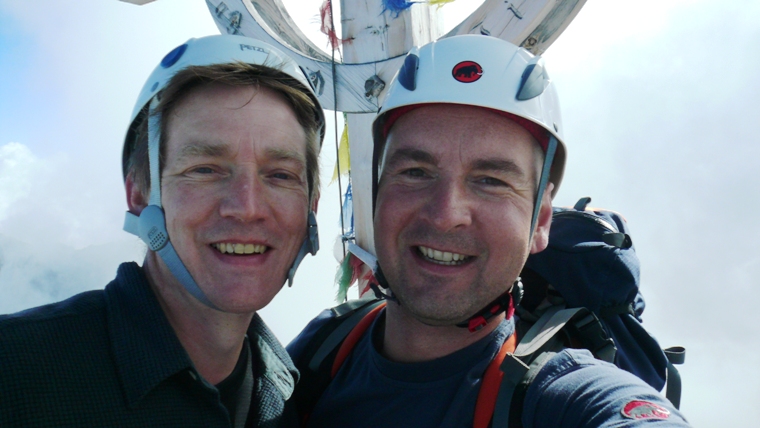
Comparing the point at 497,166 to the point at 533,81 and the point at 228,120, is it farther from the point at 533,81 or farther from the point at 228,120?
the point at 228,120

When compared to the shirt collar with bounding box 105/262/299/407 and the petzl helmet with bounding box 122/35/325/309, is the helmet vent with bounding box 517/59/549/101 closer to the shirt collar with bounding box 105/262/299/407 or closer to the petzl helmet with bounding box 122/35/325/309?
the petzl helmet with bounding box 122/35/325/309

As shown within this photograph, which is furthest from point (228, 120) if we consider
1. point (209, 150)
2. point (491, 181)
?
point (491, 181)

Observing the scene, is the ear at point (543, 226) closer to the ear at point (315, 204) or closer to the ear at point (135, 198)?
the ear at point (315, 204)

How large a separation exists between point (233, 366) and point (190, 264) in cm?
48

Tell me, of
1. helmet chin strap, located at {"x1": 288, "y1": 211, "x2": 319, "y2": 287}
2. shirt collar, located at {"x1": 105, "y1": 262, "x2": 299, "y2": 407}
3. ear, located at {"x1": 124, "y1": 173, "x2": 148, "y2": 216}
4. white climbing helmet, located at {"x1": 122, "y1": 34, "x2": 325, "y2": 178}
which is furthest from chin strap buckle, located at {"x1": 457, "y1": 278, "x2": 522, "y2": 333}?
ear, located at {"x1": 124, "y1": 173, "x2": 148, "y2": 216}

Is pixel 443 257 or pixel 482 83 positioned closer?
pixel 443 257

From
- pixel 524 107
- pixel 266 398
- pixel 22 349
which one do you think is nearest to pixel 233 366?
A: pixel 266 398

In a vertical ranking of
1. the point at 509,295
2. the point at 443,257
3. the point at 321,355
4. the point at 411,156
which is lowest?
the point at 321,355

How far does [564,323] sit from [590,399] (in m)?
0.47

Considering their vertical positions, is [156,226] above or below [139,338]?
above

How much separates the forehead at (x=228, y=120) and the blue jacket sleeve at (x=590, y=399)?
4.28 ft

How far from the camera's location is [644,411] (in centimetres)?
166

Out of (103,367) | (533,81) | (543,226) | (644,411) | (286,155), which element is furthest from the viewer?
(543,226)

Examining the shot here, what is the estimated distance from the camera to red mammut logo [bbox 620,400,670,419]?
1640 mm
